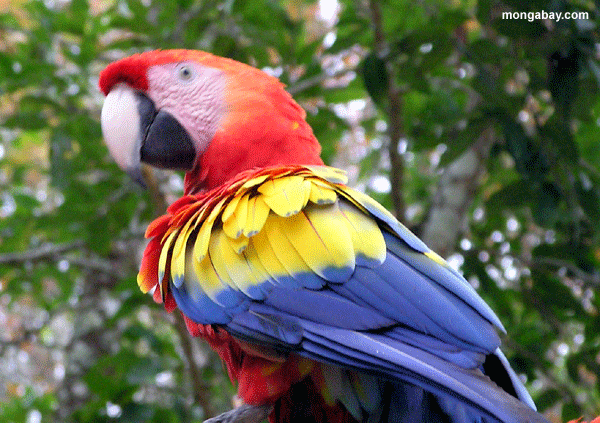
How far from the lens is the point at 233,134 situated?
121 centimetres

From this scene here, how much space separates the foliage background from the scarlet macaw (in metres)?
0.68

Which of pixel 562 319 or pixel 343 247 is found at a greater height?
pixel 343 247

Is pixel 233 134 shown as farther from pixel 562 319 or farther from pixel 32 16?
pixel 562 319

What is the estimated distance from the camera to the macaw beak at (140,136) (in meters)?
1.24

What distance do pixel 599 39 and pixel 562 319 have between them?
0.98m

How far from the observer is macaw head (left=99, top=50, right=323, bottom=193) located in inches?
47.5

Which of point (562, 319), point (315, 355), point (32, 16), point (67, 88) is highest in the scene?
point (315, 355)

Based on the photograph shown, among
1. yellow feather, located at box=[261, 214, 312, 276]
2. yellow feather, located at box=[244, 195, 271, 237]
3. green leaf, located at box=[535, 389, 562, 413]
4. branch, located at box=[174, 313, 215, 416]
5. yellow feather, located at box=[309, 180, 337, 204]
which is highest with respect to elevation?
yellow feather, located at box=[309, 180, 337, 204]

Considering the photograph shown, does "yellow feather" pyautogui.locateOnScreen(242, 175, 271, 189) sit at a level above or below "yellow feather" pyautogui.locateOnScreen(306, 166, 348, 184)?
above

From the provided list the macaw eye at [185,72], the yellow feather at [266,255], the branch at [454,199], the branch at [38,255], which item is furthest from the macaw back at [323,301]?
the branch at [38,255]

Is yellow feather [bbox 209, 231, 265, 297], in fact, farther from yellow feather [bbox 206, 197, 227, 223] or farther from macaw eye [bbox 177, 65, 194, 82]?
macaw eye [bbox 177, 65, 194, 82]

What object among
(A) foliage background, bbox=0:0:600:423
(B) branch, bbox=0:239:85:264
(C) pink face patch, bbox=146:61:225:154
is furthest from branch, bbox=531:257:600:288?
(B) branch, bbox=0:239:85:264

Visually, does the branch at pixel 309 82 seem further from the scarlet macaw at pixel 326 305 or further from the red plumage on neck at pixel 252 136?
the scarlet macaw at pixel 326 305

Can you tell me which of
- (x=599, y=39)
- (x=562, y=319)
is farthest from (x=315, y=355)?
(x=562, y=319)
